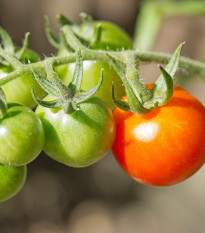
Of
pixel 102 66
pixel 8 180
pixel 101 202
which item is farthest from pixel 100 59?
pixel 101 202

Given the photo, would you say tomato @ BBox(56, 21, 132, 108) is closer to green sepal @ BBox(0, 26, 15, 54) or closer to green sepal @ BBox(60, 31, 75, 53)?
green sepal @ BBox(60, 31, 75, 53)

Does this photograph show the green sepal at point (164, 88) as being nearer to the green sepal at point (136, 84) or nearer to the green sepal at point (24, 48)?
the green sepal at point (136, 84)

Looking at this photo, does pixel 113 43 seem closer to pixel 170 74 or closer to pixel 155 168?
pixel 170 74

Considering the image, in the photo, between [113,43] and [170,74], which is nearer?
[170,74]

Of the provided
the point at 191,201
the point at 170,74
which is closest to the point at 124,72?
the point at 170,74

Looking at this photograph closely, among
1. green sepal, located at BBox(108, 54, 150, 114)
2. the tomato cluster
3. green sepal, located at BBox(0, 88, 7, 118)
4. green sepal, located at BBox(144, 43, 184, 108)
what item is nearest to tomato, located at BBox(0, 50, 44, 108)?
the tomato cluster

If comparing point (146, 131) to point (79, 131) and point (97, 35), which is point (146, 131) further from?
point (97, 35)
